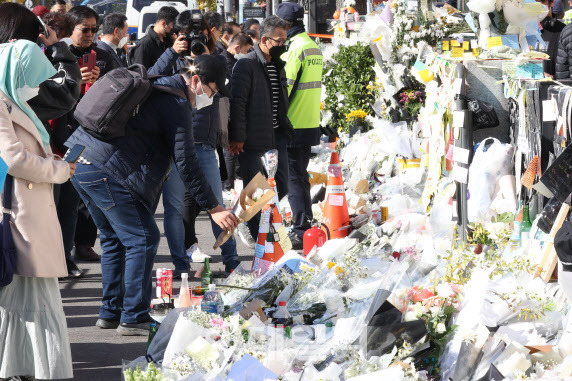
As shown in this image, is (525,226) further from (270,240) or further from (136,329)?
(136,329)

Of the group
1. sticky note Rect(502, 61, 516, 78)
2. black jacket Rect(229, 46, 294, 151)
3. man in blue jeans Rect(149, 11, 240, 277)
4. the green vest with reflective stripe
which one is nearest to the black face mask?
black jacket Rect(229, 46, 294, 151)

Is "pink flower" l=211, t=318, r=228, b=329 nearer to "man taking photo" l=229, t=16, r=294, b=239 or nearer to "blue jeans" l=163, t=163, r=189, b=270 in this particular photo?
"blue jeans" l=163, t=163, r=189, b=270

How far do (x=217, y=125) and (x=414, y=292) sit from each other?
11.5 ft

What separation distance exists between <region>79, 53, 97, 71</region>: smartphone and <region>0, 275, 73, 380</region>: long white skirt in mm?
3275

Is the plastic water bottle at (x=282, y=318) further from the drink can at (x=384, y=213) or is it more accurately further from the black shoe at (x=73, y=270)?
the drink can at (x=384, y=213)

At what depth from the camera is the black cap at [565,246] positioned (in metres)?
4.22

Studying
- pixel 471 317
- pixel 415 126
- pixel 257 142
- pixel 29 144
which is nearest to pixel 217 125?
pixel 257 142

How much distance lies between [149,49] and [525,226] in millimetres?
4461

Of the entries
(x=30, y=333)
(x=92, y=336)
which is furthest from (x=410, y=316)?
(x=92, y=336)

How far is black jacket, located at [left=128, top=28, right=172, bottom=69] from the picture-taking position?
870 cm

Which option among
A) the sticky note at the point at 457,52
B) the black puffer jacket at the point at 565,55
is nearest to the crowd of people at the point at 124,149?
the sticky note at the point at 457,52

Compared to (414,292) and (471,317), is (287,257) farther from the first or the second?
(471,317)

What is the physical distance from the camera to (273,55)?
822 centimetres

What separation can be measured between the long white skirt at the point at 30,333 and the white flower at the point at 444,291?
1.93 m
